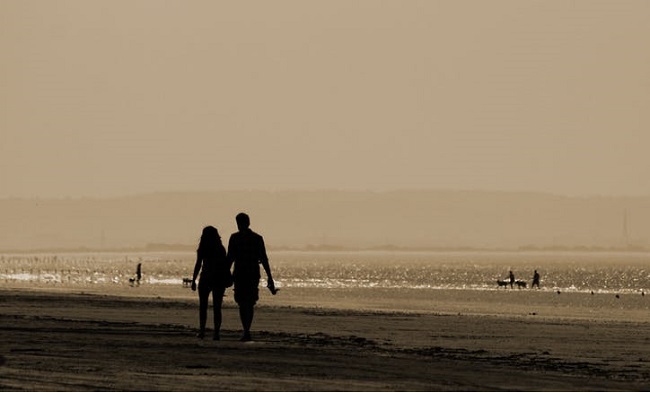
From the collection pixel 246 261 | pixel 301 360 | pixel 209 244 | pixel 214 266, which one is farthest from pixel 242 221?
pixel 301 360

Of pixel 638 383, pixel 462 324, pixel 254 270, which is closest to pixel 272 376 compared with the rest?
pixel 638 383

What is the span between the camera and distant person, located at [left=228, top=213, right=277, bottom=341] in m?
22.4

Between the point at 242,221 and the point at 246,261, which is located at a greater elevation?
the point at 242,221

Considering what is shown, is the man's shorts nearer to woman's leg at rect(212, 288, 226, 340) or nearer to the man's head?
woman's leg at rect(212, 288, 226, 340)

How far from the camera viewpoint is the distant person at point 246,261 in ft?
73.4

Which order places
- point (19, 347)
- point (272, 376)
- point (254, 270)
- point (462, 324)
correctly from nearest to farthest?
point (272, 376) → point (19, 347) → point (254, 270) → point (462, 324)

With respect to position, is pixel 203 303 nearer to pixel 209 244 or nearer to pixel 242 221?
pixel 209 244

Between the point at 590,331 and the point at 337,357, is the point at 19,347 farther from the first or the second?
the point at 590,331

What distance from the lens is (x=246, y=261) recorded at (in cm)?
2244

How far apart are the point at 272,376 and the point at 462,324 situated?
22.7 meters

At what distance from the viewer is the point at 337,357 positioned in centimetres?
1972

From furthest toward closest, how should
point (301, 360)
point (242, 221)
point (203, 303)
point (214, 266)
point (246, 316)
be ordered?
1. point (203, 303)
2. point (214, 266)
3. point (246, 316)
4. point (242, 221)
5. point (301, 360)

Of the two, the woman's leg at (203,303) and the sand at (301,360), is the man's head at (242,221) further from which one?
the sand at (301,360)

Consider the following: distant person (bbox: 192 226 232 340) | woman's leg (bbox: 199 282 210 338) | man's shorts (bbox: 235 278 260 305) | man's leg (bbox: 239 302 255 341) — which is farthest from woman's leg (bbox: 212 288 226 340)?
man's leg (bbox: 239 302 255 341)
